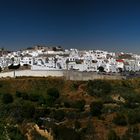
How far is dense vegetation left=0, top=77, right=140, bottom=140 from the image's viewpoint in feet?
64.6

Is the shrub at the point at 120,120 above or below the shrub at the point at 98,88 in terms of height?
below

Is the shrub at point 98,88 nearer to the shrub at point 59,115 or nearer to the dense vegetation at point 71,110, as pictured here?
the dense vegetation at point 71,110

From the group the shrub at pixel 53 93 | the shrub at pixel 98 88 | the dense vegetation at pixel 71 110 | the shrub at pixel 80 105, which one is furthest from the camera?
the shrub at pixel 98 88

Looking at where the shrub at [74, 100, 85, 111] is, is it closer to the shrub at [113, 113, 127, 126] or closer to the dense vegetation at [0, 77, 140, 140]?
the dense vegetation at [0, 77, 140, 140]

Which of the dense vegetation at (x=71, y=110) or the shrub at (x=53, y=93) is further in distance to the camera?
the shrub at (x=53, y=93)

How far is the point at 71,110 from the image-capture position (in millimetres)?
28203

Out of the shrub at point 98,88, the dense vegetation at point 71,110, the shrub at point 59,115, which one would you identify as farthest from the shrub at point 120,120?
the shrub at point 98,88

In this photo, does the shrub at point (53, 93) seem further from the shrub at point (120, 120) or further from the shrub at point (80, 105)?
the shrub at point (120, 120)

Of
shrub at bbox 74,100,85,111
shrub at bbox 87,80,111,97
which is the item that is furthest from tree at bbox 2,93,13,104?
shrub at bbox 87,80,111,97

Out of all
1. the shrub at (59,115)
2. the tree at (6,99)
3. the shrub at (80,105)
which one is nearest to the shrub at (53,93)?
the tree at (6,99)

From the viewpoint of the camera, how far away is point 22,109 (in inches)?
1005

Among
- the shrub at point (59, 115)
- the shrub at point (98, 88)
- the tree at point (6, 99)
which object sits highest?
the shrub at point (98, 88)

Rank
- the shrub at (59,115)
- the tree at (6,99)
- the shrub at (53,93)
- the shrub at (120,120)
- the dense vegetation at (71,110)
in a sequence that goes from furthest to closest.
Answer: the shrub at (53,93) → the tree at (6,99) → the shrub at (59,115) → the shrub at (120,120) → the dense vegetation at (71,110)

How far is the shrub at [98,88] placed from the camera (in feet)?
119
